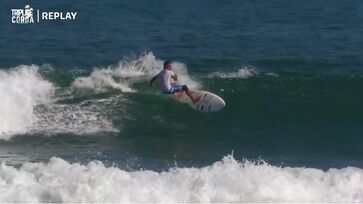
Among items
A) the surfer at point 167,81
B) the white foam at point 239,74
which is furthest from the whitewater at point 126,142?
the surfer at point 167,81

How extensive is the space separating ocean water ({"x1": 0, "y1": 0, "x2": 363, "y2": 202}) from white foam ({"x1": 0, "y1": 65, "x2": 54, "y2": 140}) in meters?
0.04

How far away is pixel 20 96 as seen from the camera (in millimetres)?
23703

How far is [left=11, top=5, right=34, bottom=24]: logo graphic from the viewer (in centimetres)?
3300

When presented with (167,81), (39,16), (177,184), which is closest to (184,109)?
(167,81)

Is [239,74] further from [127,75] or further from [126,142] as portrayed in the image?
[126,142]

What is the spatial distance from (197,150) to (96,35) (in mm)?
11290

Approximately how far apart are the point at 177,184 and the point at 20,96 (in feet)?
28.1

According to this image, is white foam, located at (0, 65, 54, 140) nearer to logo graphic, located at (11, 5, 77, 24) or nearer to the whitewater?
the whitewater

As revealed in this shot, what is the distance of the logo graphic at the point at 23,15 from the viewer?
108 ft

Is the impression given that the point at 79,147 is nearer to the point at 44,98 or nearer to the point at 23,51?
the point at 44,98

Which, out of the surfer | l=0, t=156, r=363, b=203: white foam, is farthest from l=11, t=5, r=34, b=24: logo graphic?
l=0, t=156, r=363, b=203: white foam

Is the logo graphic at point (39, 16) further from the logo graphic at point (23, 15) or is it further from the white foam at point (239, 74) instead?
the white foam at point (239, 74)

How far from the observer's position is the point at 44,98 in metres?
24.0

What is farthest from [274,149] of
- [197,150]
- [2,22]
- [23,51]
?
[2,22]
